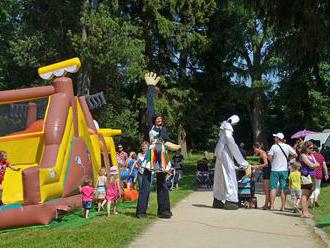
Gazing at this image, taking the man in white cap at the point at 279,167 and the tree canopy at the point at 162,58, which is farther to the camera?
the tree canopy at the point at 162,58

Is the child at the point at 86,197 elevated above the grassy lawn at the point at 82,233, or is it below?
above

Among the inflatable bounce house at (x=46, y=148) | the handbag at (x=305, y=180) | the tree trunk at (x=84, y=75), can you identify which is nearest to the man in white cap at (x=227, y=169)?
the handbag at (x=305, y=180)

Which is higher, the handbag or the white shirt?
the white shirt

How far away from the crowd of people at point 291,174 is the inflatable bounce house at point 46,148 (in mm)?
4242

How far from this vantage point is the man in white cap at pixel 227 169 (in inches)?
485

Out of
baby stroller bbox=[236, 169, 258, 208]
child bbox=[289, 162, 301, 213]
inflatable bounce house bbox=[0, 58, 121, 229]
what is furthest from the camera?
baby stroller bbox=[236, 169, 258, 208]

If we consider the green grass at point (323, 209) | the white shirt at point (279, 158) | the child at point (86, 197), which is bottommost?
the green grass at point (323, 209)

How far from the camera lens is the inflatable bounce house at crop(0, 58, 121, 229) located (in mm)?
10203

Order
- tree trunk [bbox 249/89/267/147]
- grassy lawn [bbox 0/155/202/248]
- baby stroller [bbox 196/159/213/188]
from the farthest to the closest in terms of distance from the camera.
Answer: tree trunk [bbox 249/89/267/147], baby stroller [bbox 196/159/213/188], grassy lawn [bbox 0/155/202/248]

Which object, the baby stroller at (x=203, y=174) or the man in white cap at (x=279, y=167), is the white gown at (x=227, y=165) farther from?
the baby stroller at (x=203, y=174)

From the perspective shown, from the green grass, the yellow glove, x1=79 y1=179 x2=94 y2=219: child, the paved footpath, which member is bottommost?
the green grass

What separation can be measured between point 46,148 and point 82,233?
3.16m

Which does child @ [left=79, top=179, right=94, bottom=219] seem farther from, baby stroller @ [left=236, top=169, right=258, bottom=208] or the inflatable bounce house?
baby stroller @ [left=236, top=169, right=258, bottom=208]

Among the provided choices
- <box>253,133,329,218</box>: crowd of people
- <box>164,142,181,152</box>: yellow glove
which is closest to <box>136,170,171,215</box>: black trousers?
<box>164,142,181,152</box>: yellow glove
